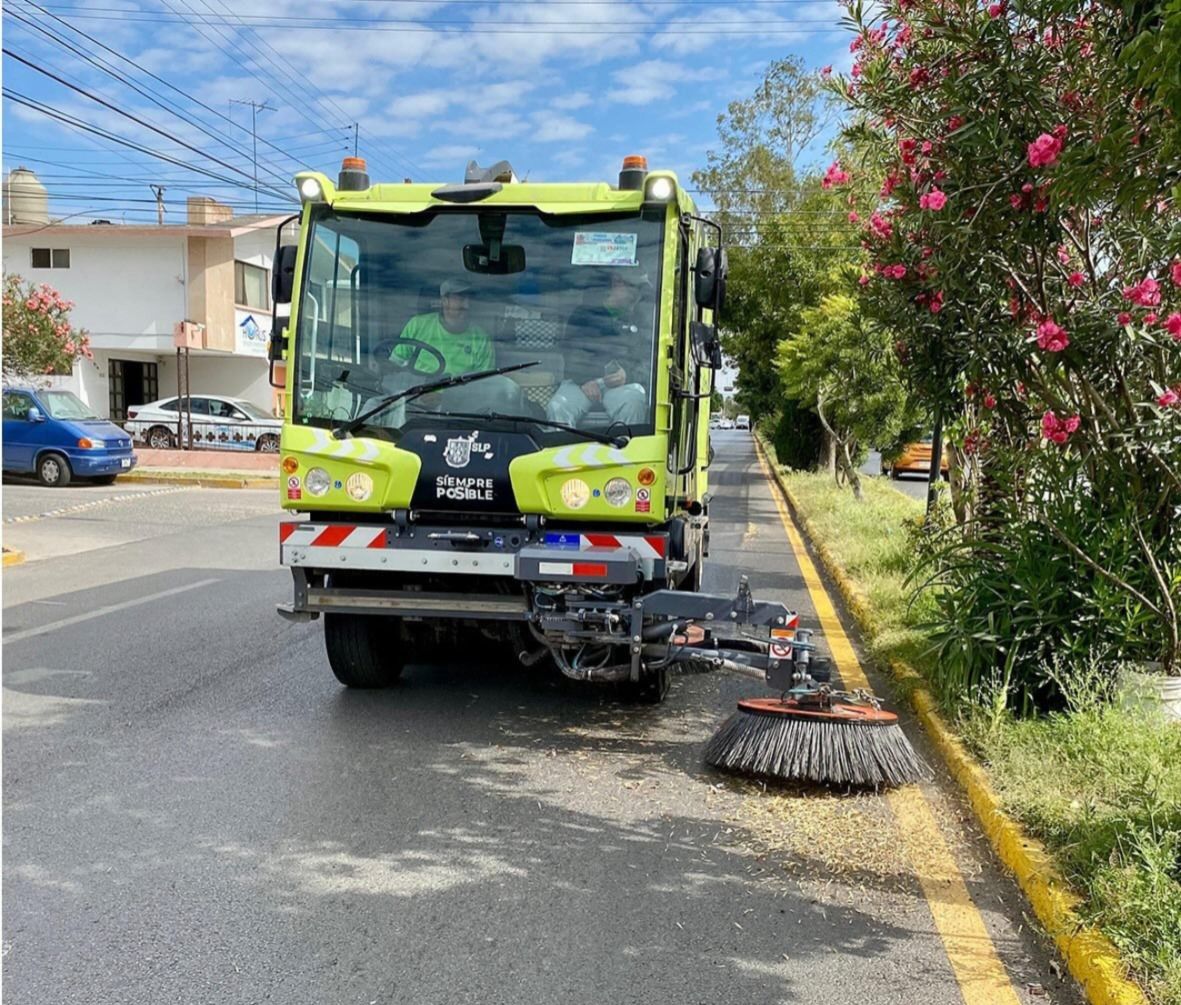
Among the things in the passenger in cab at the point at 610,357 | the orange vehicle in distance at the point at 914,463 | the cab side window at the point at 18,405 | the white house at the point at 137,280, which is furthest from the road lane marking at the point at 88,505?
the orange vehicle in distance at the point at 914,463

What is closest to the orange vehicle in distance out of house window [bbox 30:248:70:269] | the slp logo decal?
the slp logo decal

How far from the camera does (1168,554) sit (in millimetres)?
5508

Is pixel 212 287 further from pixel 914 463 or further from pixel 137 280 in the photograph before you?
pixel 914 463

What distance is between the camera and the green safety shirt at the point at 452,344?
5.61m

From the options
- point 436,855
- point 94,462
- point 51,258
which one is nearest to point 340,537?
point 436,855

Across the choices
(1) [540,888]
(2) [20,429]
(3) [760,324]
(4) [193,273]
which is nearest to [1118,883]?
(1) [540,888]

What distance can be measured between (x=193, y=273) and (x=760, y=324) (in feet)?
53.0

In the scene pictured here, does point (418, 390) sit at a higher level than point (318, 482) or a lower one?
higher

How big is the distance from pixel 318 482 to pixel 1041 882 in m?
3.79

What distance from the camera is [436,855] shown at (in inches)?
165

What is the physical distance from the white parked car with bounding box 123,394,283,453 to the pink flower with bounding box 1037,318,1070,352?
78.0 ft

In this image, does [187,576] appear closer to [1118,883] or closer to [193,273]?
[1118,883]

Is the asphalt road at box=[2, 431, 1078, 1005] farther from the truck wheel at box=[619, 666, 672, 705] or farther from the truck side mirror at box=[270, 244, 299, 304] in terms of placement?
the truck side mirror at box=[270, 244, 299, 304]

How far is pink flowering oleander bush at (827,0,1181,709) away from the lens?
4715 mm
